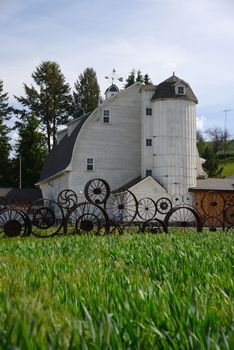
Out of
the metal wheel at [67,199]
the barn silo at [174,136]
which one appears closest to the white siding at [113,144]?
the barn silo at [174,136]

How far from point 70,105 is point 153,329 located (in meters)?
75.2

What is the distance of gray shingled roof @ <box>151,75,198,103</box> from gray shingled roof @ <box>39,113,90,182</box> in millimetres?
6563

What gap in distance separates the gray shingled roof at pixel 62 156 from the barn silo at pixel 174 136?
6.86 m

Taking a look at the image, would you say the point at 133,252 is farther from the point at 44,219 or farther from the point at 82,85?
the point at 82,85

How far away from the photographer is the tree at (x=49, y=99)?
73.2 m

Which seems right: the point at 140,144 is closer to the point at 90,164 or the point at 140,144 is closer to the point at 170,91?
the point at 90,164

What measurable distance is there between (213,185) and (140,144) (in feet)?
23.1

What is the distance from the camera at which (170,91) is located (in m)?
44.6

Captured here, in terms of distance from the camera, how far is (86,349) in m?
2.08

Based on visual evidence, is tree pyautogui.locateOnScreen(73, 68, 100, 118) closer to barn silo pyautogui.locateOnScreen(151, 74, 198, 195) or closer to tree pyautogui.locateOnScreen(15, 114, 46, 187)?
tree pyautogui.locateOnScreen(15, 114, 46, 187)

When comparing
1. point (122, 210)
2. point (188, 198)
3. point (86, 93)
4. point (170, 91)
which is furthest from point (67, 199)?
point (86, 93)

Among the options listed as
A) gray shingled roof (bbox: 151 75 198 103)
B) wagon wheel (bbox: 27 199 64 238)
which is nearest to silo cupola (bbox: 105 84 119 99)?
gray shingled roof (bbox: 151 75 198 103)

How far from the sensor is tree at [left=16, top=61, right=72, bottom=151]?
73.2m

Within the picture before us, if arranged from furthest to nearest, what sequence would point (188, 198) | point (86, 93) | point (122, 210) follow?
point (86, 93)
point (188, 198)
point (122, 210)
